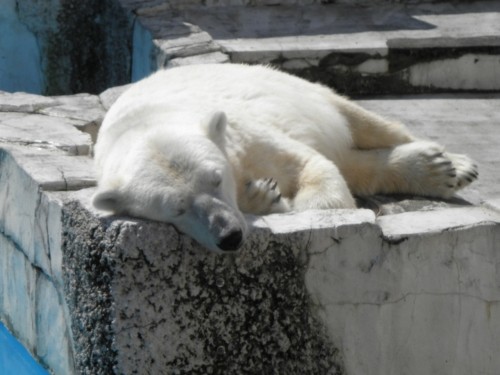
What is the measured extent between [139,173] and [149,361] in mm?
584

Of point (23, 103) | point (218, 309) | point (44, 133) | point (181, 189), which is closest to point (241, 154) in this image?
point (181, 189)

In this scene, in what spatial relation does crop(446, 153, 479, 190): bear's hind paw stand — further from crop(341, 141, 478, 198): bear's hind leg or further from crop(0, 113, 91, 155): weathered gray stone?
crop(0, 113, 91, 155): weathered gray stone

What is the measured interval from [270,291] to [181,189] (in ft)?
1.45

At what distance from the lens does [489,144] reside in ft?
17.9

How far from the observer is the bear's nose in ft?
10.3

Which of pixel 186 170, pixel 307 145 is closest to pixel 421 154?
pixel 307 145

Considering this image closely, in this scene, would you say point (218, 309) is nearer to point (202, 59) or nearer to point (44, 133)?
point (44, 133)

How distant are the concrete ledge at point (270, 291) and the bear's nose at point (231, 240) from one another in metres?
0.16

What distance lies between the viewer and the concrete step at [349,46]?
20.5 feet

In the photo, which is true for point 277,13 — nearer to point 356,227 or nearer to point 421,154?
point 421,154

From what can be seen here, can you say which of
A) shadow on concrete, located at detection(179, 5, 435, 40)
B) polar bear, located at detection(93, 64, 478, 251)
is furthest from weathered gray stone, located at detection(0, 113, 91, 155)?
shadow on concrete, located at detection(179, 5, 435, 40)

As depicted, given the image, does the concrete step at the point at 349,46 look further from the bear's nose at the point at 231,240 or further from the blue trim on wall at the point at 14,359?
the bear's nose at the point at 231,240

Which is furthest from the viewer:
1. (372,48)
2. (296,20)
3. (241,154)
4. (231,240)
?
(296,20)

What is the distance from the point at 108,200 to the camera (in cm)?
335
